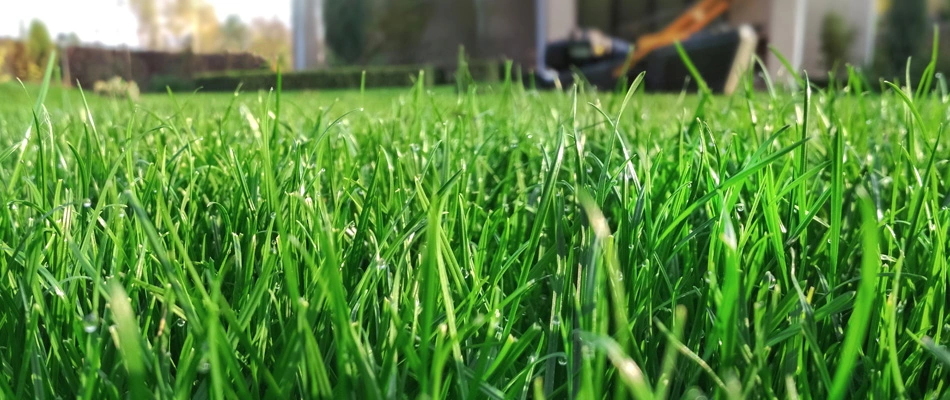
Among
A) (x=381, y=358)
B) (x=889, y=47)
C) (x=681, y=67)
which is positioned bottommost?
(x=381, y=358)

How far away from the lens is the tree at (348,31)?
15.3 meters

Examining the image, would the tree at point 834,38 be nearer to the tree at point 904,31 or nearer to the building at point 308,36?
the tree at point 904,31

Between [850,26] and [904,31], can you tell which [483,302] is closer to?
[904,31]

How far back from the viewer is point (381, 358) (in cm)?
33

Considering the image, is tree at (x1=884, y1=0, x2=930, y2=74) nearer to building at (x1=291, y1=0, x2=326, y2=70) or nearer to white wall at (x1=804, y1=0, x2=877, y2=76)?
white wall at (x1=804, y1=0, x2=877, y2=76)

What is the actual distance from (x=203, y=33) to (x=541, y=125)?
9.92 m

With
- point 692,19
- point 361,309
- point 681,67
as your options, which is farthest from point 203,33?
point 361,309

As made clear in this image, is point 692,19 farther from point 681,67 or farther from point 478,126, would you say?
point 478,126

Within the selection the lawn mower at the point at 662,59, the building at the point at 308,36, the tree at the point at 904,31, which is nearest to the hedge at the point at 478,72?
the lawn mower at the point at 662,59

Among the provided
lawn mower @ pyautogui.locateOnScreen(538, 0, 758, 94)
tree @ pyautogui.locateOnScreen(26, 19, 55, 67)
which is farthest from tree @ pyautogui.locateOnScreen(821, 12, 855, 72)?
tree @ pyautogui.locateOnScreen(26, 19, 55, 67)

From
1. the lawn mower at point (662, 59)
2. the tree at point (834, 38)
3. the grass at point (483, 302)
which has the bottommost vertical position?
the grass at point (483, 302)

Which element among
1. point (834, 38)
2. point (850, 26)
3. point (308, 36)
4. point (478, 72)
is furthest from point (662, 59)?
point (308, 36)

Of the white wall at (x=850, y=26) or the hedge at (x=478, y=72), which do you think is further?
the white wall at (x=850, y=26)

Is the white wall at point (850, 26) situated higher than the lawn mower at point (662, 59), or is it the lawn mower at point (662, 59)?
the white wall at point (850, 26)
